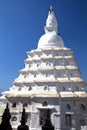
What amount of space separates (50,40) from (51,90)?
12021 millimetres

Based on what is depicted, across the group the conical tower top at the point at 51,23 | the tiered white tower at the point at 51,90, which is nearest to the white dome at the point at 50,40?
the tiered white tower at the point at 51,90

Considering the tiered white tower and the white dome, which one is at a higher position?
the white dome

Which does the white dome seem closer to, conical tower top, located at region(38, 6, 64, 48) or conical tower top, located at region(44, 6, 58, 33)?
conical tower top, located at region(38, 6, 64, 48)

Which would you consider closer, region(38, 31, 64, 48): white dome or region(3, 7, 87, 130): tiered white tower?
region(3, 7, 87, 130): tiered white tower

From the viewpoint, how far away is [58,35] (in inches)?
1820

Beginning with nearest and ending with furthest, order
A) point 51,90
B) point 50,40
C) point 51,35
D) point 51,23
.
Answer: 1. point 51,90
2. point 50,40
3. point 51,35
4. point 51,23

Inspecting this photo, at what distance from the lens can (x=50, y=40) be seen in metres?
44.4

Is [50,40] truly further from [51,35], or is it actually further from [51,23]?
[51,23]

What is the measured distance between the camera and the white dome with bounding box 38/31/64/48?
44.1 m

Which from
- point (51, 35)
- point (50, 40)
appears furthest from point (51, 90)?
point (51, 35)

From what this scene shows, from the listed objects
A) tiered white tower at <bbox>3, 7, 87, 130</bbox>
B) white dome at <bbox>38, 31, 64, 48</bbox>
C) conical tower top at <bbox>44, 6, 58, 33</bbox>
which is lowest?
tiered white tower at <bbox>3, 7, 87, 130</bbox>

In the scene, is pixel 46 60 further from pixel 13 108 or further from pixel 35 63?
pixel 13 108

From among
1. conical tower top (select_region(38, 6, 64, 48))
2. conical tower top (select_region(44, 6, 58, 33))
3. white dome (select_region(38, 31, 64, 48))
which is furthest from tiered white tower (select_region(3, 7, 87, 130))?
conical tower top (select_region(44, 6, 58, 33))

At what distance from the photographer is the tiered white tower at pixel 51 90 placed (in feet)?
117
